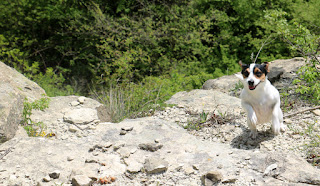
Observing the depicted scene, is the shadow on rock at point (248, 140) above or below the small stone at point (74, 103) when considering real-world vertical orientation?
below

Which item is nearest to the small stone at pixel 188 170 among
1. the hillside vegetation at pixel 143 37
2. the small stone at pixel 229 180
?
the small stone at pixel 229 180

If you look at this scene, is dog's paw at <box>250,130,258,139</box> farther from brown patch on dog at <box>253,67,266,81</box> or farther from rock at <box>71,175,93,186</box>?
rock at <box>71,175,93,186</box>

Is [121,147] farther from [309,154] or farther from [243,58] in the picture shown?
[243,58]

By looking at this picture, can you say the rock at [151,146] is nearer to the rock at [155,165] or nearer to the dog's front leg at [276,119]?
the rock at [155,165]

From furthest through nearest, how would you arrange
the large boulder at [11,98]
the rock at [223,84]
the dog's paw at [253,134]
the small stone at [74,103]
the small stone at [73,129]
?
the rock at [223,84] → the small stone at [74,103] → the small stone at [73,129] → the dog's paw at [253,134] → the large boulder at [11,98]

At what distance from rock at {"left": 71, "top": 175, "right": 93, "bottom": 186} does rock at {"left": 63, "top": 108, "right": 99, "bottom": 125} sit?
1.70 meters

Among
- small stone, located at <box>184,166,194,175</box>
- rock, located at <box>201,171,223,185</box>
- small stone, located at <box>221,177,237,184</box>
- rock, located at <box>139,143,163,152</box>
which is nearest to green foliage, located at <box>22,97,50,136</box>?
rock, located at <box>139,143,163,152</box>

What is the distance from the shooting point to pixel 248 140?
5.07 meters

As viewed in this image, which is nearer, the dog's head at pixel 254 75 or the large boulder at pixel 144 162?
the large boulder at pixel 144 162

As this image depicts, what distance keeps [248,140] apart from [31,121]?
3.17m

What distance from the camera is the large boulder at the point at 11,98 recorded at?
464 centimetres

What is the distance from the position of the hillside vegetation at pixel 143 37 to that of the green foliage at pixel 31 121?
3.64 metres

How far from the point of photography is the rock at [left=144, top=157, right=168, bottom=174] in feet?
13.0

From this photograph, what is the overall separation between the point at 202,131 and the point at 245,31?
6.38 meters
